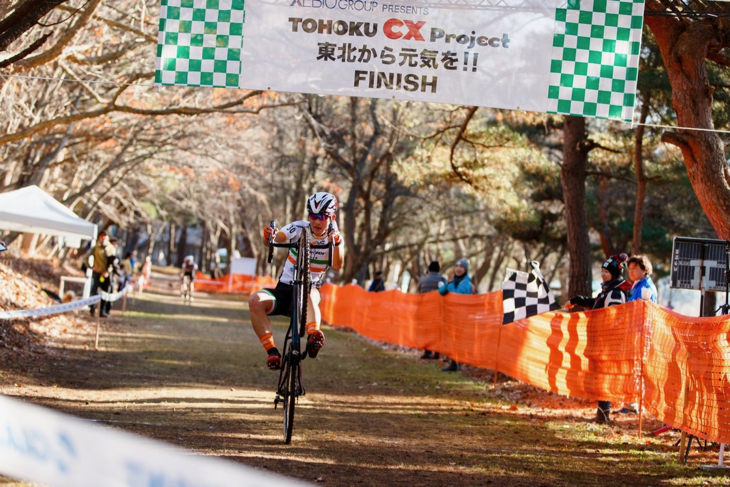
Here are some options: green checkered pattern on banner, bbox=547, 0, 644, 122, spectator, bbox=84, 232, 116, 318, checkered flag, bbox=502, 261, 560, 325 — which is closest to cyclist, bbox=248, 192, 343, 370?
green checkered pattern on banner, bbox=547, 0, 644, 122

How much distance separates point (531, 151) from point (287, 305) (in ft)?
48.0

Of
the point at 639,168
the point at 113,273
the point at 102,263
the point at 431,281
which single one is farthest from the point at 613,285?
the point at 113,273

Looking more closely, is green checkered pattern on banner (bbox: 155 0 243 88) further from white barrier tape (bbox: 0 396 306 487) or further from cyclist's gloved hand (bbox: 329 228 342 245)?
white barrier tape (bbox: 0 396 306 487)

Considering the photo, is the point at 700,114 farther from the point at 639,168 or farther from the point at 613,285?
the point at 639,168

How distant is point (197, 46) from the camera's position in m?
9.15

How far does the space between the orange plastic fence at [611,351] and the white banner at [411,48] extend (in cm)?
234

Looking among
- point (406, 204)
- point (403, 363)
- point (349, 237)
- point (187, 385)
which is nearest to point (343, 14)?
point (187, 385)

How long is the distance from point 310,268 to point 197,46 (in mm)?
2711

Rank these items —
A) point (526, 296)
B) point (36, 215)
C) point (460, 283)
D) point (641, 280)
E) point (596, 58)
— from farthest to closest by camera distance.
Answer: point (36, 215) < point (460, 283) < point (526, 296) < point (641, 280) < point (596, 58)

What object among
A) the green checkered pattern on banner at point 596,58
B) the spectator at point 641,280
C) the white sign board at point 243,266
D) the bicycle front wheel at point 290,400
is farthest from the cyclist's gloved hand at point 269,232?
the white sign board at point 243,266

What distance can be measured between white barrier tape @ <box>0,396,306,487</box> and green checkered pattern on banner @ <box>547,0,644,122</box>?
6.94 meters

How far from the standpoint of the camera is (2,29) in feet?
29.0

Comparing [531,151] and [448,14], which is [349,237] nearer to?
[531,151]

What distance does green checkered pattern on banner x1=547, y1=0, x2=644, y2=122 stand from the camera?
29.5ft
